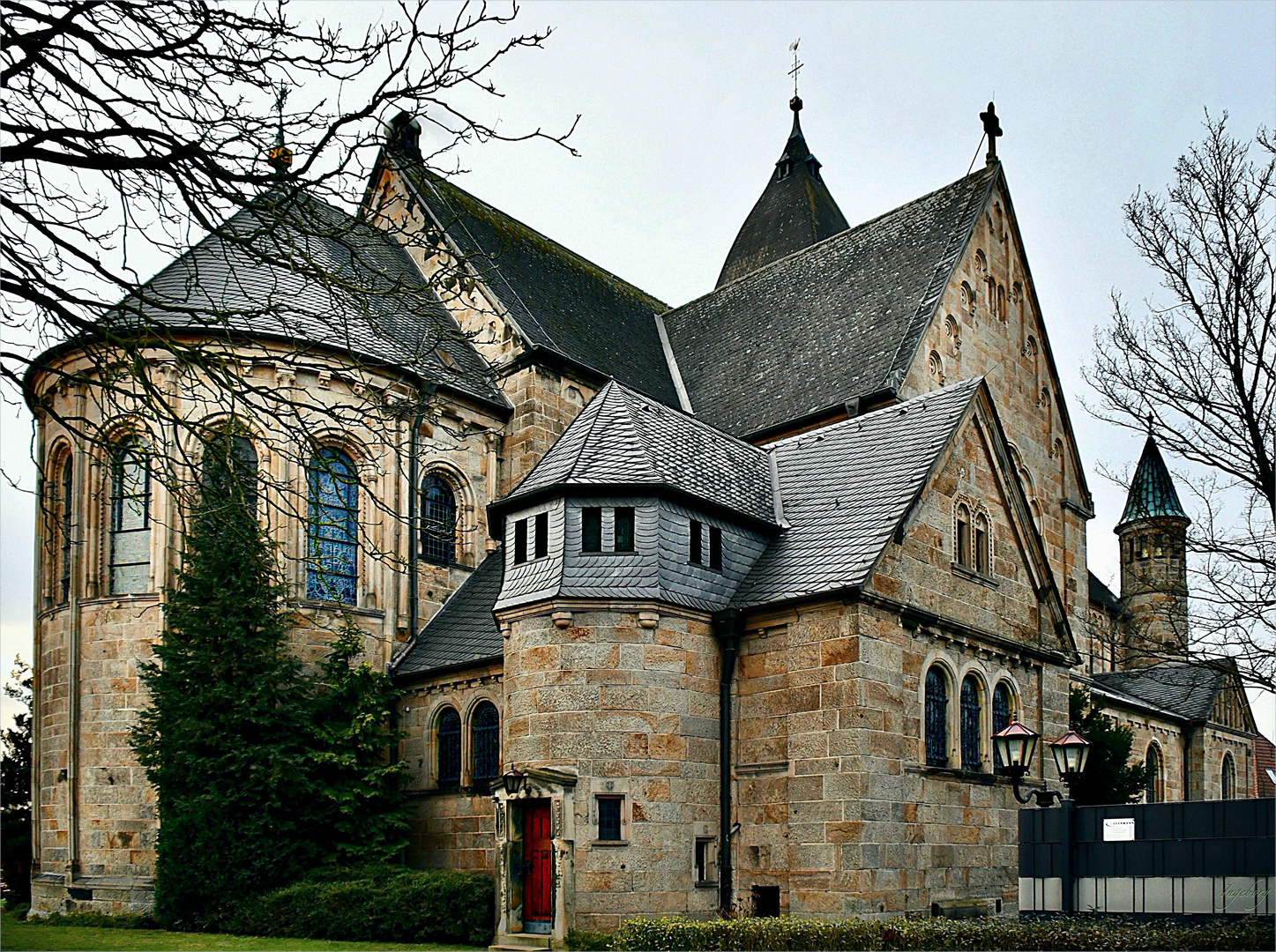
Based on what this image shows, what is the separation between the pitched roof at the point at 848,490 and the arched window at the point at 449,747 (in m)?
6.90

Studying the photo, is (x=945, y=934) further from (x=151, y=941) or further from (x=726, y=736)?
(x=151, y=941)

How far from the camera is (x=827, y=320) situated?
105 ft

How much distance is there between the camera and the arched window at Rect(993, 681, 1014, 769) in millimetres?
22312

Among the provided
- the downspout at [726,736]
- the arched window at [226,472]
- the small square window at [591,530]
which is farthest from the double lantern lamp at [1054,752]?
the arched window at [226,472]

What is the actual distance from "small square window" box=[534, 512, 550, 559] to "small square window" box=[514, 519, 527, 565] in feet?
1.07

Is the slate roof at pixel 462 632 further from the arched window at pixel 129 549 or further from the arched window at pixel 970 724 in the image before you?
the arched window at pixel 970 724

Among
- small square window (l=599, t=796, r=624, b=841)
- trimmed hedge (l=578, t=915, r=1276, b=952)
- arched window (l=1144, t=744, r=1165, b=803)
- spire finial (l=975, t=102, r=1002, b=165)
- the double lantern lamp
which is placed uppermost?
spire finial (l=975, t=102, r=1002, b=165)

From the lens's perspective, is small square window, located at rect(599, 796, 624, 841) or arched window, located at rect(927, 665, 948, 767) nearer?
small square window, located at rect(599, 796, 624, 841)

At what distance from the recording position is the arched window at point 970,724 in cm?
2106

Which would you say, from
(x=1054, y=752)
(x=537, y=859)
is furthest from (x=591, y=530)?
(x=1054, y=752)

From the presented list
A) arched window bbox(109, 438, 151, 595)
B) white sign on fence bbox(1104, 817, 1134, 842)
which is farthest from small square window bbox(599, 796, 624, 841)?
arched window bbox(109, 438, 151, 595)

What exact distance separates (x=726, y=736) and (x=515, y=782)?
3425mm

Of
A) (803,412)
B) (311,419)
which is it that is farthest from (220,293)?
(803,412)

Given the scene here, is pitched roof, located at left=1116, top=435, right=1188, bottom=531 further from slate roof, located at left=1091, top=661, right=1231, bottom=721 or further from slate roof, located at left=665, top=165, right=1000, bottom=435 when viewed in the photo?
slate roof, located at left=665, top=165, right=1000, bottom=435
